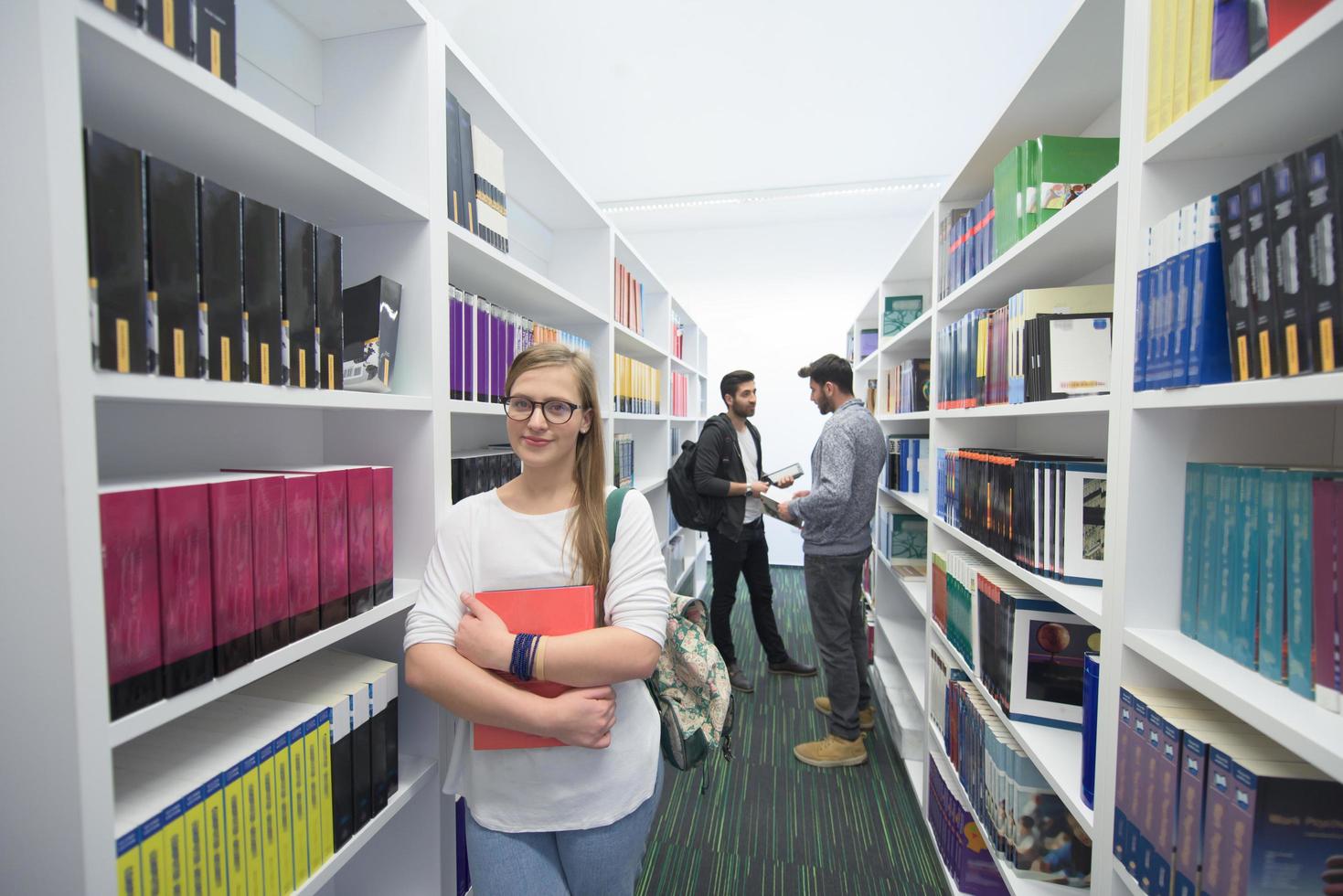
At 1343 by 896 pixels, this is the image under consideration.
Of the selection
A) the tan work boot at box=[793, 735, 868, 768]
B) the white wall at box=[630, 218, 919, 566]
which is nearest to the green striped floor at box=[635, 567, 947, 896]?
Answer: the tan work boot at box=[793, 735, 868, 768]

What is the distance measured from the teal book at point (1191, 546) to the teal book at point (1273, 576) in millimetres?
118

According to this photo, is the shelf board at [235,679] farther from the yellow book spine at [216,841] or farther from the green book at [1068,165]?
the green book at [1068,165]

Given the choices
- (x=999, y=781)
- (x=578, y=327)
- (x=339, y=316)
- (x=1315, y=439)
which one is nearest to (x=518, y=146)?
(x=578, y=327)

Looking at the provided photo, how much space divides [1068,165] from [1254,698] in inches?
43.8

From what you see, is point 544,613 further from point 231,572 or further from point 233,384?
point 233,384

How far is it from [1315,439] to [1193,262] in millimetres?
404

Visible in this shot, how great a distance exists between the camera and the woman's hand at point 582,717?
0.92 m

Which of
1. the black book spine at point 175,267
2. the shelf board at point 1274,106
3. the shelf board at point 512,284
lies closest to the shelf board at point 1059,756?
the shelf board at point 1274,106

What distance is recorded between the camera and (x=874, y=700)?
9.55 feet

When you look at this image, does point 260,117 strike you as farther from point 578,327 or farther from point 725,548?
point 725,548

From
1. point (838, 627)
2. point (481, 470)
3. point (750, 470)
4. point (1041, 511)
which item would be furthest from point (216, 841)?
point (750, 470)

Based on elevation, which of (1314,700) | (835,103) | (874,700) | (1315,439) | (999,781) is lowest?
(874,700)

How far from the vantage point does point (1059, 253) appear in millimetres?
1288

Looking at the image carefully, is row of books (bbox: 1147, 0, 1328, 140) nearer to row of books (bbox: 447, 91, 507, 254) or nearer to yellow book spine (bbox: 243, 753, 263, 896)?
row of books (bbox: 447, 91, 507, 254)
